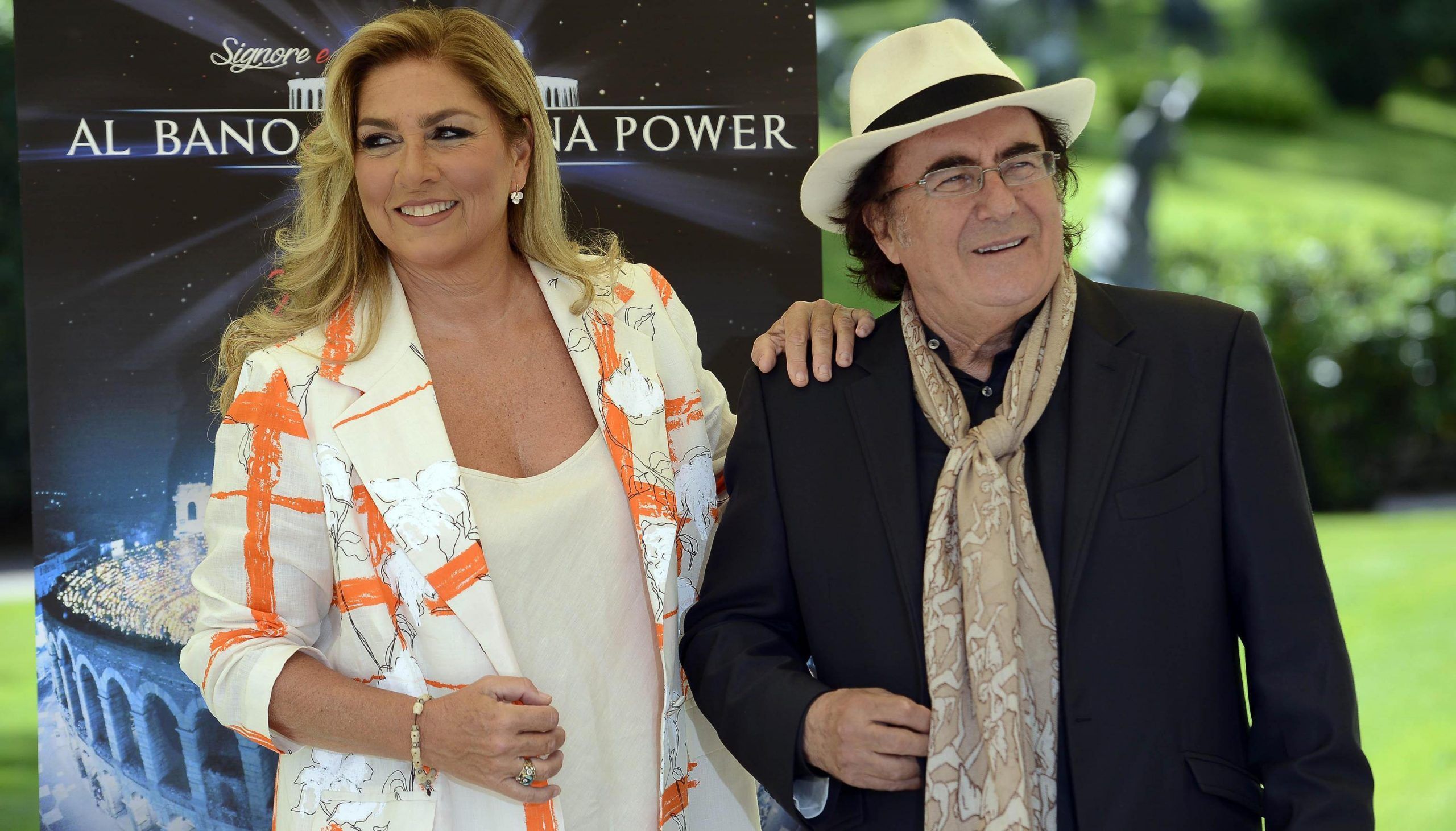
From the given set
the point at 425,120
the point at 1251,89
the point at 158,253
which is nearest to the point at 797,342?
the point at 425,120

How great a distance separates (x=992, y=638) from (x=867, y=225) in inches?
33.4

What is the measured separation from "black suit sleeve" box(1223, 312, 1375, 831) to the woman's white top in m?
0.98

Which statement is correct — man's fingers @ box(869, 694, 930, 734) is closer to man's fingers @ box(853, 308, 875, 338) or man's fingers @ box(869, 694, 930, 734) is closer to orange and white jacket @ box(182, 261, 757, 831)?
orange and white jacket @ box(182, 261, 757, 831)

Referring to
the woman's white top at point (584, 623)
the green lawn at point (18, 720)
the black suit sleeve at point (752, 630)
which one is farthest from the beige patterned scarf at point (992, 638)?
the green lawn at point (18, 720)

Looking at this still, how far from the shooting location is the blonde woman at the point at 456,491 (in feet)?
7.07

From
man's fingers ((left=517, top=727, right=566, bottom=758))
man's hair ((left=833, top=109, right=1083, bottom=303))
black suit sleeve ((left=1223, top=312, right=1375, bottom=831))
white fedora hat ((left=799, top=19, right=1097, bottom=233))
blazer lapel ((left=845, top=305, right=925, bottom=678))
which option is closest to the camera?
black suit sleeve ((left=1223, top=312, right=1375, bottom=831))

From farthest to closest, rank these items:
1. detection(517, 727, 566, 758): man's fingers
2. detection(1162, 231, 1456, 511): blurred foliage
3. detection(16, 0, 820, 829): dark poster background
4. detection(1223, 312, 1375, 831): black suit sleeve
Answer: detection(1162, 231, 1456, 511): blurred foliage
detection(16, 0, 820, 829): dark poster background
detection(517, 727, 566, 758): man's fingers
detection(1223, 312, 1375, 831): black suit sleeve

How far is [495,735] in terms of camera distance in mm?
2006

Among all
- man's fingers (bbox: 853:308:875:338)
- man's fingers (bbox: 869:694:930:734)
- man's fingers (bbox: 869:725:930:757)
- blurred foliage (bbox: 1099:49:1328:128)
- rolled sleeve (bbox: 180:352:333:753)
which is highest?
blurred foliage (bbox: 1099:49:1328:128)

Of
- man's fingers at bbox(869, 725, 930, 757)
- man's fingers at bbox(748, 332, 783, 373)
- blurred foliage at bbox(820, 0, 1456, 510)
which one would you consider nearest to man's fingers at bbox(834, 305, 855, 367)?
man's fingers at bbox(748, 332, 783, 373)

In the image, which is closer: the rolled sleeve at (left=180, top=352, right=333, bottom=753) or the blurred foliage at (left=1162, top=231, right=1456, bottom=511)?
the rolled sleeve at (left=180, top=352, right=333, bottom=753)

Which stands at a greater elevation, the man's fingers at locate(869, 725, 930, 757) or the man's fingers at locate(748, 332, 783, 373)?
the man's fingers at locate(748, 332, 783, 373)

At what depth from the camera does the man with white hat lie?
6.48ft

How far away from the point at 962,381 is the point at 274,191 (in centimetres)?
162
